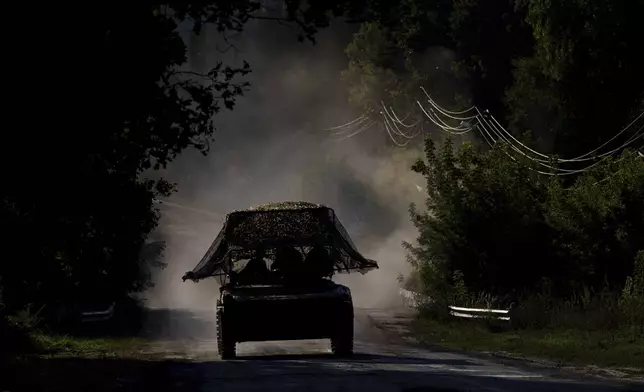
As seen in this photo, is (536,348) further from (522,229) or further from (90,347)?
(522,229)

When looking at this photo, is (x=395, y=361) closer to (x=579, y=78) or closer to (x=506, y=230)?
(x=506, y=230)

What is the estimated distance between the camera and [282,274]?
24469mm

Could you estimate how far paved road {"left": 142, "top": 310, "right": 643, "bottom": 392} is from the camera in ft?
53.6

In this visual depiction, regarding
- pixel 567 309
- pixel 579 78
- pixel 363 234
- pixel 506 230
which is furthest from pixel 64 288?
pixel 363 234

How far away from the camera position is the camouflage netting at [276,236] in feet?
82.4

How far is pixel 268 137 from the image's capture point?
97562 mm

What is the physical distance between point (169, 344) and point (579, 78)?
84.0ft

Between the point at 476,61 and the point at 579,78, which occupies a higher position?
the point at 476,61

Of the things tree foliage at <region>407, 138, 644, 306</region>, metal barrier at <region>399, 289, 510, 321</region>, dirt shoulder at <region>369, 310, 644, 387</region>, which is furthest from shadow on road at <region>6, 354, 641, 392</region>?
tree foliage at <region>407, 138, 644, 306</region>

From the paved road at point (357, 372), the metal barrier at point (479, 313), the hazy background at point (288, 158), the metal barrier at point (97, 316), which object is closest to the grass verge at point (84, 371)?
the paved road at point (357, 372)

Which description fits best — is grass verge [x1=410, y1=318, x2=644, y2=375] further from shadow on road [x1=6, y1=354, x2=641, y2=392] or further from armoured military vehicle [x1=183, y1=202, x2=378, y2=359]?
armoured military vehicle [x1=183, y1=202, x2=378, y2=359]

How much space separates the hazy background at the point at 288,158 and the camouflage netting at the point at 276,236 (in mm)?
50670

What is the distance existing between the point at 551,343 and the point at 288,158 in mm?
72443

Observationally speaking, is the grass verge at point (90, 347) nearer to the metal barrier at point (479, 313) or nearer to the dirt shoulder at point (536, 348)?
the dirt shoulder at point (536, 348)
